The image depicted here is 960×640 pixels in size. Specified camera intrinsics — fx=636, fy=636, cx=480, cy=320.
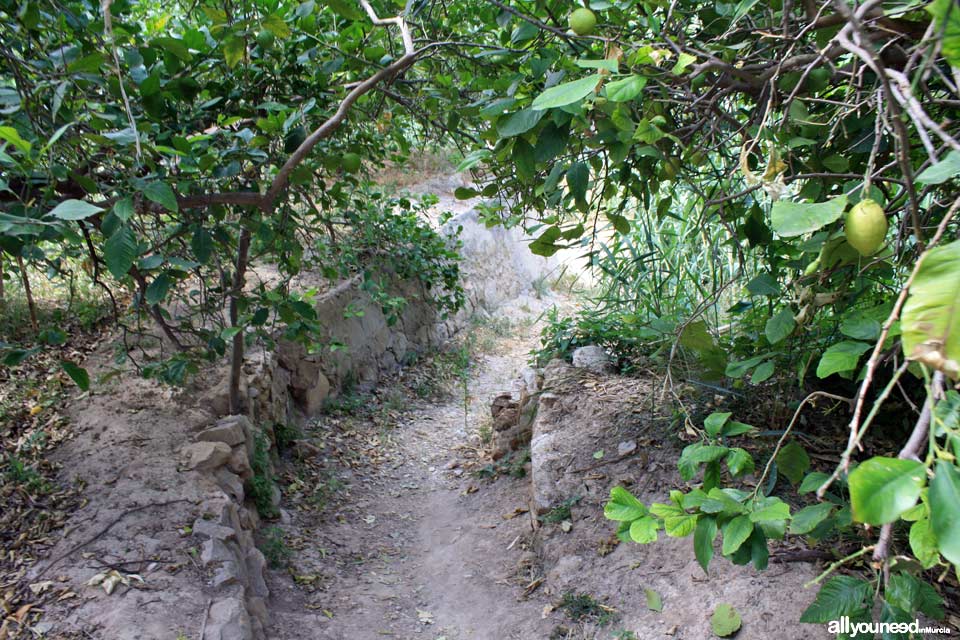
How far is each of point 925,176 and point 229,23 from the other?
2.56m

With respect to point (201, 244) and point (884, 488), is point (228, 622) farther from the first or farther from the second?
point (884, 488)

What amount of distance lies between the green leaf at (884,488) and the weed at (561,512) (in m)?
3.07

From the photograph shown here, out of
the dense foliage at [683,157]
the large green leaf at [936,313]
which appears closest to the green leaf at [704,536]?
the dense foliage at [683,157]

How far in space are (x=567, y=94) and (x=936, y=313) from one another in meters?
0.76

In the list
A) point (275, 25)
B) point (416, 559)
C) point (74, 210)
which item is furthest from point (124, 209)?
point (416, 559)

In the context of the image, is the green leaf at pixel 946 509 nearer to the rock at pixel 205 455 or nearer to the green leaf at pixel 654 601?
the green leaf at pixel 654 601

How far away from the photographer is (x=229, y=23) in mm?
2574

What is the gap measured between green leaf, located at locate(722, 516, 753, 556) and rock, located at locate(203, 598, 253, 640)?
2287mm

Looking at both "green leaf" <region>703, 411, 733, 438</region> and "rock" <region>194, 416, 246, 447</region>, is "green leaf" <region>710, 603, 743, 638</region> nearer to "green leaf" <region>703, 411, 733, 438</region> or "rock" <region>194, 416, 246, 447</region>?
"green leaf" <region>703, 411, 733, 438</region>

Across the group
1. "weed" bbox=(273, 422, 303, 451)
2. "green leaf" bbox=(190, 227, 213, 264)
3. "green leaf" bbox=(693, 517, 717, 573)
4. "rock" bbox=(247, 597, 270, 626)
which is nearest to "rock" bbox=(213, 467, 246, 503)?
"rock" bbox=(247, 597, 270, 626)

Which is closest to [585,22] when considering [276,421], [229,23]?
[229,23]

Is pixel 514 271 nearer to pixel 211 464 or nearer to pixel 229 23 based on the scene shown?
pixel 211 464

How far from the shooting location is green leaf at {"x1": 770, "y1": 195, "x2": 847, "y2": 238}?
97 centimetres

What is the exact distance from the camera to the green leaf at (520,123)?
5.17 feet
